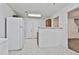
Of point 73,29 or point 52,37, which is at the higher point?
point 73,29

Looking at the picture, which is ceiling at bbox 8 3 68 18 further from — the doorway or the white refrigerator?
the white refrigerator

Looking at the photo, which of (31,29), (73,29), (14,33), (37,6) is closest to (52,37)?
(73,29)

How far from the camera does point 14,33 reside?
6.19 m

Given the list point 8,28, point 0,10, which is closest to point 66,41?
point 8,28

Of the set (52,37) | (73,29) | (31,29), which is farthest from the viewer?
(31,29)

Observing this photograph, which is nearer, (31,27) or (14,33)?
(14,33)

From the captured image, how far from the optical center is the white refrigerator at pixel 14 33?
6.06 m

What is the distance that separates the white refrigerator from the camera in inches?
239

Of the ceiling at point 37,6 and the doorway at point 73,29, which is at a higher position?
the ceiling at point 37,6

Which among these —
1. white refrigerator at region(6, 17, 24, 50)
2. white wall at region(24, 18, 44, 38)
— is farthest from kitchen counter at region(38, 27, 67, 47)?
white wall at region(24, 18, 44, 38)

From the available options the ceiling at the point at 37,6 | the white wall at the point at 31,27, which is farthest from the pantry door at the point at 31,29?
the ceiling at the point at 37,6

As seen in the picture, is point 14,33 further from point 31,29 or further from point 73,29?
point 31,29

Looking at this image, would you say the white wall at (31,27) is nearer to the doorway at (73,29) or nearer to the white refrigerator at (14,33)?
the doorway at (73,29)
